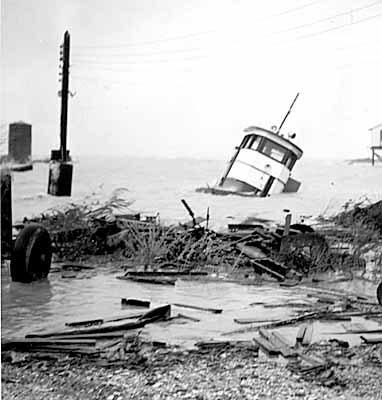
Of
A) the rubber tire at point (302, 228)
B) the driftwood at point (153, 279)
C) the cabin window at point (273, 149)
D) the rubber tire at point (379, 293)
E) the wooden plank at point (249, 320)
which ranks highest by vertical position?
the cabin window at point (273, 149)

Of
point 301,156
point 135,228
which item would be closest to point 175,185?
point 135,228

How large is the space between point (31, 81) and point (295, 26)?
120cm

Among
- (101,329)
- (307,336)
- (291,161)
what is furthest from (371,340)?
(101,329)

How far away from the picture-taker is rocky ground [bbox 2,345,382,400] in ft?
9.18

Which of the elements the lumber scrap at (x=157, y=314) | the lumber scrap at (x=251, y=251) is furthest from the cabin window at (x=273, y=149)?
the lumber scrap at (x=157, y=314)

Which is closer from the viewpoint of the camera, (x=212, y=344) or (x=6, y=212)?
(x=212, y=344)

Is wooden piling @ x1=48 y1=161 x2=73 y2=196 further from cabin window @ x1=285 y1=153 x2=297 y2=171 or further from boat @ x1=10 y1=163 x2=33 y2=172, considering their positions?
cabin window @ x1=285 y1=153 x2=297 y2=171

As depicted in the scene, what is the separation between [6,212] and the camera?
3266mm

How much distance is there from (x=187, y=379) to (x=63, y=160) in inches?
44.7

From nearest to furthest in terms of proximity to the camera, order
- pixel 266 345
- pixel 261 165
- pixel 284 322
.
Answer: pixel 266 345, pixel 284 322, pixel 261 165

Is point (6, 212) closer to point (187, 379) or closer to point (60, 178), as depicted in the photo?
point (60, 178)

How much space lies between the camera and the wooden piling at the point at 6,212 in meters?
3.23

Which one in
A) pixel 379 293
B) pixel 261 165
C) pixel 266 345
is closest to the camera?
pixel 266 345

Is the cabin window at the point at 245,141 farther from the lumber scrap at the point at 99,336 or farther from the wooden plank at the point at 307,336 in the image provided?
the lumber scrap at the point at 99,336
